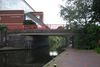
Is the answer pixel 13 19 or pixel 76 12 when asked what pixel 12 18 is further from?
pixel 76 12

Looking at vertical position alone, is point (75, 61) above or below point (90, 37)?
below

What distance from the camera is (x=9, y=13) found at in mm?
55375

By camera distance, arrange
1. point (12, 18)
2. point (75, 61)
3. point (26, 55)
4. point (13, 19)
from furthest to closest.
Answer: point (12, 18)
point (13, 19)
point (26, 55)
point (75, 61)

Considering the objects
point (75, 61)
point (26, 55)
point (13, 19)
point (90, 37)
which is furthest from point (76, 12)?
point (75, 61)

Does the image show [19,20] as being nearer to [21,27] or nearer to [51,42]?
[21,27]

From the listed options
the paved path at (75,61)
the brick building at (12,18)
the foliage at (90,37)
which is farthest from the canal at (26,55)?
the paved path at (75,61)

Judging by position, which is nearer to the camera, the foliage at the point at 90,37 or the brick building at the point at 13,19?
the foliage at the point at 90,37

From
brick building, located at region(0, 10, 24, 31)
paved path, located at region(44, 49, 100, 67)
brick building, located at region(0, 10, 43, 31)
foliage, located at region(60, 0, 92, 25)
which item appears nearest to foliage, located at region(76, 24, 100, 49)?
foliage, located at region(60, 0, 92, 25)

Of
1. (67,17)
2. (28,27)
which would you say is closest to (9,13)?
(28,27)

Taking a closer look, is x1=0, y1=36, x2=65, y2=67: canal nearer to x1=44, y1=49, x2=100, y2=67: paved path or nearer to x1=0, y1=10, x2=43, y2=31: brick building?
x1=0, y1=10, x2=43, y2=31: brick building

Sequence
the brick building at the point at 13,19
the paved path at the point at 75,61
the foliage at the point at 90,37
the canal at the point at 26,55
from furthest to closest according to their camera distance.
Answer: the brick building at the point at 13,19
the foliage at the point at 90,37
the canal at the point at 26,55
the paved path at the point at 75,61

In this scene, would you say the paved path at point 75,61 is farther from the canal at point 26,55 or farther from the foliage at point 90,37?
the foliage at point 90,37

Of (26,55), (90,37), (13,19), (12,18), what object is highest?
(12,18)

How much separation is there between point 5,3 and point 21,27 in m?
13.9
